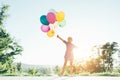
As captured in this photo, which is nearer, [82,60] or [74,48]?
[74,48]

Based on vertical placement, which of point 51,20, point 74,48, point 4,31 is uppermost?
point 4,31

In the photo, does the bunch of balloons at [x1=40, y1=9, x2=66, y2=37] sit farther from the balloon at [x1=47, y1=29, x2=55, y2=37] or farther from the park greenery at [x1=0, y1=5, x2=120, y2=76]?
the park greenery at [x1=0, y1=5, x2=120, y2=76]

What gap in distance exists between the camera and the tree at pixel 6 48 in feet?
113

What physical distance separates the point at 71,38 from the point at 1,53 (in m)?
23.2

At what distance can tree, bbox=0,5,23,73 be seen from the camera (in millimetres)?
34375

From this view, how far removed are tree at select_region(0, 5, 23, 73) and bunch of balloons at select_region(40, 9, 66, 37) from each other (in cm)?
2273

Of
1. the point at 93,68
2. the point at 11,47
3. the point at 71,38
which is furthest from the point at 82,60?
the point at 71,38

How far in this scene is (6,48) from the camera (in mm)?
35062

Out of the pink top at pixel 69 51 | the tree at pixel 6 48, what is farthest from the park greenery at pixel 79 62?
the pink top at pixel 69 51

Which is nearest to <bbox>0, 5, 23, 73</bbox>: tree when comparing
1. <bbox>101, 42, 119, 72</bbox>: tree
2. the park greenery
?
the park greenery

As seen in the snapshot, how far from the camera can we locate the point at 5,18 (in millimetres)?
35500

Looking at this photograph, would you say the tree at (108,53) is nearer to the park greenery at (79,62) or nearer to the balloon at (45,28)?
the park greenery at (79,62)

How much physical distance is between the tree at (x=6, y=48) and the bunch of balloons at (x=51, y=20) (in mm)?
22731

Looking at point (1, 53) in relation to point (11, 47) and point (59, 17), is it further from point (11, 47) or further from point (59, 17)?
point (59, 17)
